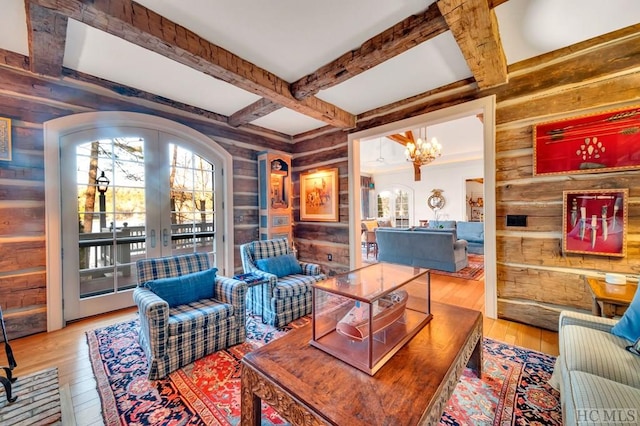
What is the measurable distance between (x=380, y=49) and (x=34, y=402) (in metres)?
3.70

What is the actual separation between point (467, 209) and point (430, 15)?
8.54 metres

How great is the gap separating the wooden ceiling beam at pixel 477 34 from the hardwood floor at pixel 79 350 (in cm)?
268

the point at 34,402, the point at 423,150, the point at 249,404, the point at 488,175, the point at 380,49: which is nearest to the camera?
the point at 249,404

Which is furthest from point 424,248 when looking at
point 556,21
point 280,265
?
point 556,21

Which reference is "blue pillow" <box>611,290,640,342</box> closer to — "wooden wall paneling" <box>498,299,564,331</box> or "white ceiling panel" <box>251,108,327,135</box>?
"wooden wall paneling" <box>498,299,564,331</box>

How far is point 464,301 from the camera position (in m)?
3.55

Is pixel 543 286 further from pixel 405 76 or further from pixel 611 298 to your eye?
pixel 405 76

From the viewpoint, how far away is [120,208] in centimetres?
331

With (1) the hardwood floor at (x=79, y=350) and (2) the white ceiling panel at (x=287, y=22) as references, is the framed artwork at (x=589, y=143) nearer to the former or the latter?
(1) the hardwood floor at (x=79, y=350)

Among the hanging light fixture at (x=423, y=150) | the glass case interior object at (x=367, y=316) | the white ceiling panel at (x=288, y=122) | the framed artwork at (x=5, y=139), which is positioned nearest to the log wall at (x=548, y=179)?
the glass case interior object at (x=367, y=316)

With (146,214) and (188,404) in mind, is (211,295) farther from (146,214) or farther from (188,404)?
(146,214)

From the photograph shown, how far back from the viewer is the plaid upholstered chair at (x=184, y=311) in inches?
77.6

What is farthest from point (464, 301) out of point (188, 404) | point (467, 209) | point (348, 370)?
point (467, 209)

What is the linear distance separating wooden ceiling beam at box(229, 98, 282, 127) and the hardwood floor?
3.03 meters
